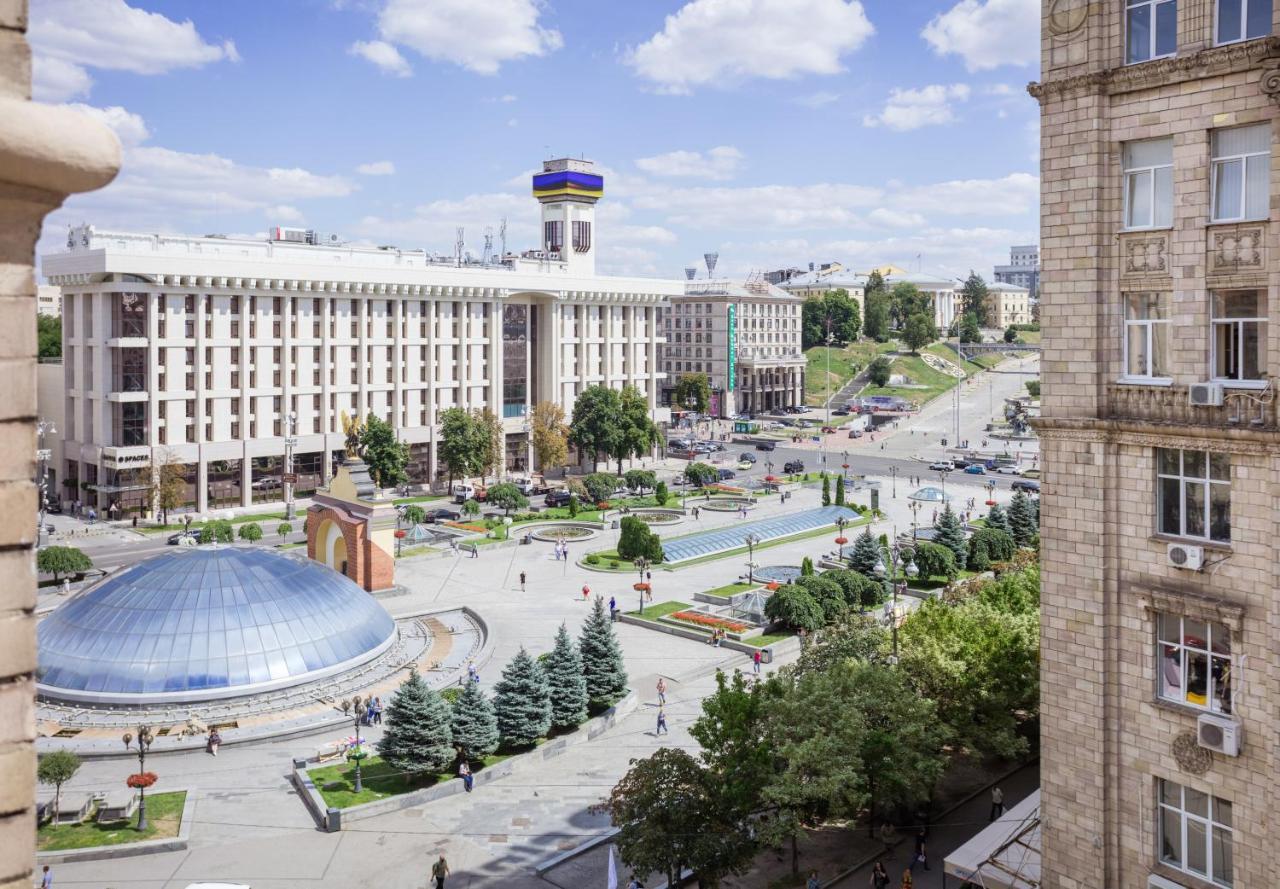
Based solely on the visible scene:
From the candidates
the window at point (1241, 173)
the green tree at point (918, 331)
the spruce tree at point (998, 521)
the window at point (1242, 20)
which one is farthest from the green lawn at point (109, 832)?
the green tree at point (918, 331)

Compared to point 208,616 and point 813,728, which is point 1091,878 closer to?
point 813,728

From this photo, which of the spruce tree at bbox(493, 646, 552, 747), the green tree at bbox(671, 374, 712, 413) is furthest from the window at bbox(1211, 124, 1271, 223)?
the green tree at bbox(671, 374, 712, 413)

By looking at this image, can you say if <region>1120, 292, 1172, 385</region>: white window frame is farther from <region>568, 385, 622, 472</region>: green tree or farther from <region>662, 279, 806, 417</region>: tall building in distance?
<region>662, 279, 806, 417</region>: tall building in distance

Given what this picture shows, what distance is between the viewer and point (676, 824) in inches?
944

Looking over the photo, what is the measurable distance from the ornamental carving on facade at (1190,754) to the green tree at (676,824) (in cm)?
1036

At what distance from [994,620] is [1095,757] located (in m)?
14.8

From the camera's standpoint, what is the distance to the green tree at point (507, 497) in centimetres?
7488

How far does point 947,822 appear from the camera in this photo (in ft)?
95.6

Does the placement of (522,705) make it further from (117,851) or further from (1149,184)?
(1149,184)

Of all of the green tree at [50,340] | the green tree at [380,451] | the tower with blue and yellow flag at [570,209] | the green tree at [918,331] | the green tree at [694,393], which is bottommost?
the green tree at [380,451]

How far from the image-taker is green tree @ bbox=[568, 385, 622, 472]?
291 feet

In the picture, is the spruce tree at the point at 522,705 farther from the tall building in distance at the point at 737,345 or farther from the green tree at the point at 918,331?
the green tree at the point at 918,331

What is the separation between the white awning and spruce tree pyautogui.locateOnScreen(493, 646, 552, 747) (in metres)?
15.3

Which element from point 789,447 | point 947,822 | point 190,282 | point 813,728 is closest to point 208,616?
point 813,728
